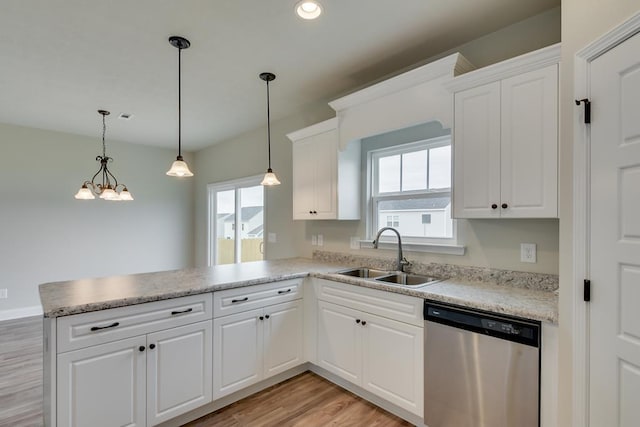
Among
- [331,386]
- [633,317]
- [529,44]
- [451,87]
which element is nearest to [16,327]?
[331,386]

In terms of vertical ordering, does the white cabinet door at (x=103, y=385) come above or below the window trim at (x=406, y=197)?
below

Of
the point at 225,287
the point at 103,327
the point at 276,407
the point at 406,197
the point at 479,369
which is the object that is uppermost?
the point at 406,197

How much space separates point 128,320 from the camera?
70.5 inches

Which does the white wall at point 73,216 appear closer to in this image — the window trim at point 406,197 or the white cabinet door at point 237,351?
the white cabinet door at point 237,351

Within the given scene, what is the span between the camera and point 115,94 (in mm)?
3238

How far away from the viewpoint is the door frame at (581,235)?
1.33 meters

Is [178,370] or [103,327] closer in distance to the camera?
[103,327]

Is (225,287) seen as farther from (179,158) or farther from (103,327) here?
(179,158)

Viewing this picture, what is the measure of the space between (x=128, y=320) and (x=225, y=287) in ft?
1.93

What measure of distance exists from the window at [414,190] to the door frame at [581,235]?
3.60 feet

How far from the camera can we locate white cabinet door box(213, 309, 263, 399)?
217 centimetres

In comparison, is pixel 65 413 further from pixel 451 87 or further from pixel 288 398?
pixel 451 87

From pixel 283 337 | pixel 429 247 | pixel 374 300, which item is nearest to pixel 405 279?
pixel 429 247

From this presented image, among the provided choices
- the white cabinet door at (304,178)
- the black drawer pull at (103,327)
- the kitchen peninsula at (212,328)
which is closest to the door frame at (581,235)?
the kitchen peninsula at (212,328)
